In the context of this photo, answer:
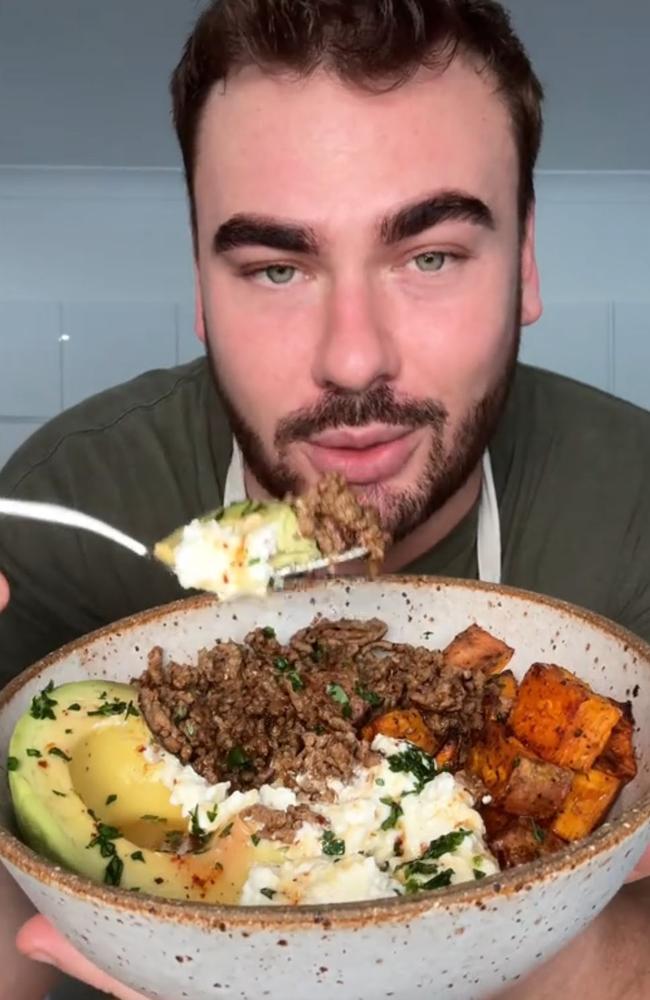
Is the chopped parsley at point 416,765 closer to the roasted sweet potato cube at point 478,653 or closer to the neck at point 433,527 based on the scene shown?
the roasted sweet potato cube at point 478,653

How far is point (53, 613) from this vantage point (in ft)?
5.27

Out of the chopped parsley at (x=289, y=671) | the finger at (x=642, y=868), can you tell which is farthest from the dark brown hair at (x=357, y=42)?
the finger at (x=642, y=868)

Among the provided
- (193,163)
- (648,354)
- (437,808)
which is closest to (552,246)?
(648,354)

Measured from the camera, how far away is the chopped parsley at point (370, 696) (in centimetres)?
95

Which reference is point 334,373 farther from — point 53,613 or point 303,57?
point 53,613

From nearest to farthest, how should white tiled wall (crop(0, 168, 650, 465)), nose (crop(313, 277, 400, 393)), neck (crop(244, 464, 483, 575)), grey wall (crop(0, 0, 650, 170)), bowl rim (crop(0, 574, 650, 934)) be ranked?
bowl rim (crop(0, 574, 650, 934)) → nose (crop(313, 277, 400, 393)) → neck (crop(244, 464, 483, 575)) → grey wall (crop(0, 0, 650, 170)) → white tiled wall (crop(0, 168, 650, 465))

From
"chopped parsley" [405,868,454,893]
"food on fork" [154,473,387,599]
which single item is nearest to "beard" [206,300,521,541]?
"food on fork" [154,473,387,599]

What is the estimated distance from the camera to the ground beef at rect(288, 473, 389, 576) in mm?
1007

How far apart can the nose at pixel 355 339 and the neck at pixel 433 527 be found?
0.32 metres

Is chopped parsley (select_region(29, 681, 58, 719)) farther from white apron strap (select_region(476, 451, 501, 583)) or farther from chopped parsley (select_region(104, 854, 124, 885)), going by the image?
white apron strap (select_region(476, 451, 501, 583))

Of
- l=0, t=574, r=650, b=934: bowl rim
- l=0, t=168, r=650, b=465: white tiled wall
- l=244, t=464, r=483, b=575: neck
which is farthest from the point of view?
l=0, t=168, r=650, b=465: white tiled wall

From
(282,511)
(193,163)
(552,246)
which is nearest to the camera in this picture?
(282,511)

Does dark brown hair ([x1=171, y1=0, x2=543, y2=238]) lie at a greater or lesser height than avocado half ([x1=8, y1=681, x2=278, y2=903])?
greater

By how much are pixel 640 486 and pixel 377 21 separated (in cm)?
81
